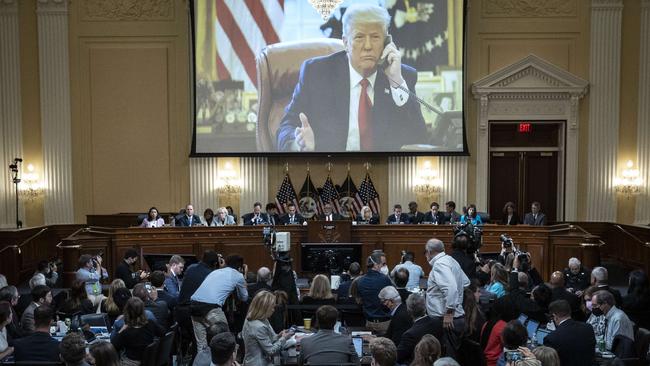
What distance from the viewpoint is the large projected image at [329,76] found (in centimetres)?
1684

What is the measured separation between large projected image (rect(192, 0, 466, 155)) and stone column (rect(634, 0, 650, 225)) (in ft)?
14.5

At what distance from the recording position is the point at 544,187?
17.7 meters

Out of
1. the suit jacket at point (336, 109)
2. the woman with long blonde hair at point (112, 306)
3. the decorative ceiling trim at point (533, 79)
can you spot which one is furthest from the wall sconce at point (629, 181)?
the woman with long blonde hair at point (112, 306)

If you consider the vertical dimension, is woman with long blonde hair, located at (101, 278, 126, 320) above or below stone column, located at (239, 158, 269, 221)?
below

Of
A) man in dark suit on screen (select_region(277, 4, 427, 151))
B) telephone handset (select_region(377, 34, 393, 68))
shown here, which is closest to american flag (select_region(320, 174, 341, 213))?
man in dark suit on screen (select_region(277, 4, 427, 151))

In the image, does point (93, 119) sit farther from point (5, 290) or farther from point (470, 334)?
point (470, 334)

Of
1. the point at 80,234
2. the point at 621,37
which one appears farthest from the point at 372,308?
the point at 621,37

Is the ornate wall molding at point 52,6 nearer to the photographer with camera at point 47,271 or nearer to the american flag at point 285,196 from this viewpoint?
the american flag at point 285,196

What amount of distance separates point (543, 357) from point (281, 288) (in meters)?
4.38

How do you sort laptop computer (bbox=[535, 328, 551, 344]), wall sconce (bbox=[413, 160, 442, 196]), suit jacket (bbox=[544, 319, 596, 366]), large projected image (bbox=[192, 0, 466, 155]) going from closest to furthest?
1. suit jacket (bbox=[544, 319, 596, 366])
2. laptop computer (bbox=[535, 328, 551, 344])
3. large projected image (bbox=[192, 0, 466, 155])
4. wall sconce (bbox=[413, 160, 442, 196])

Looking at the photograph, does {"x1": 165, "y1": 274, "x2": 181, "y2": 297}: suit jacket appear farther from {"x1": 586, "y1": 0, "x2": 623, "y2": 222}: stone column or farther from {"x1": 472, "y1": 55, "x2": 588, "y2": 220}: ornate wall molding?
{"x1": 586, "y1": 0, "x2": 623, "y2": 222}: stone column

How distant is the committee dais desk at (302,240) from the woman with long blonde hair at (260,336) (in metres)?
7.36

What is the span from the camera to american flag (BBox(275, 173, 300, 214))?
1712 cm

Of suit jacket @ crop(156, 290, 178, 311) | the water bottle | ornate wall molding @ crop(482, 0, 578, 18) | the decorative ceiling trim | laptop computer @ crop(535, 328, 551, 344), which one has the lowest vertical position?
the water bottle
